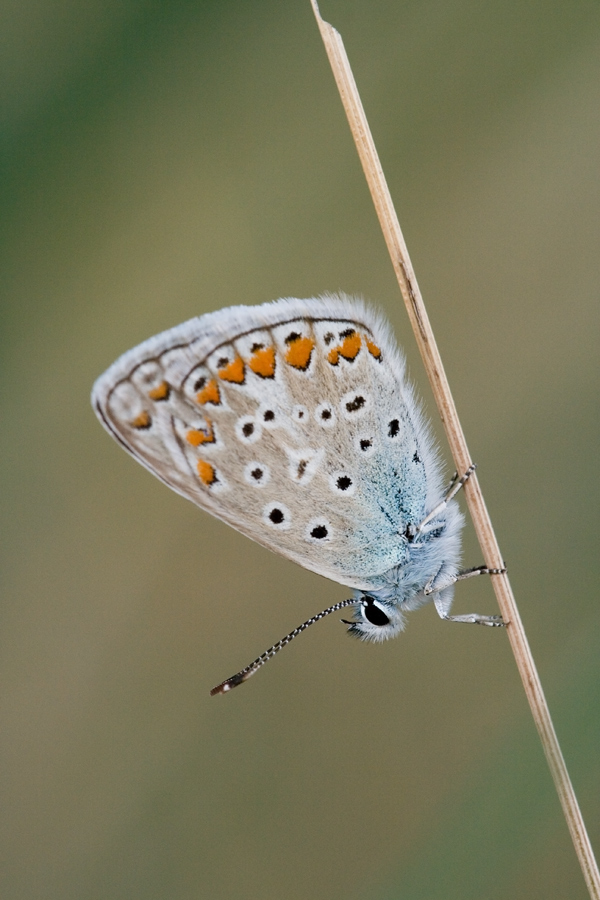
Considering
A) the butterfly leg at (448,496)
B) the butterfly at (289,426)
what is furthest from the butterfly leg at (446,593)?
the butterfly leg at (448,496)

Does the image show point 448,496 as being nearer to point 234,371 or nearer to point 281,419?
point 281,419

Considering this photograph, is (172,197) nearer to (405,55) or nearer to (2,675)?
(405,55)

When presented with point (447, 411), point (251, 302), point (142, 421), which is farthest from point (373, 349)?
point (251, 302)

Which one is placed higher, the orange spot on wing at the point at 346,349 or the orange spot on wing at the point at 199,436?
the orange spot on wing at the point at 346,349

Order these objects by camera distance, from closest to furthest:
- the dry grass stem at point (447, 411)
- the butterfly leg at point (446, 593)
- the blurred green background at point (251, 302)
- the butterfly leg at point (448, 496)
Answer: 1. the dry grass stem at point (447, 411)
2. the butterfly leg at point (448, 496)
3. the butterfly leg at point (446, 593)
4. the blurred green background at point (251, 302)

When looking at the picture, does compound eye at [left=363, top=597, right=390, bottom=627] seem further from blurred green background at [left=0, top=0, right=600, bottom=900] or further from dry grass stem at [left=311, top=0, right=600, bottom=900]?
blurred green background at [left=0, top=0, right=600, bottom=900]

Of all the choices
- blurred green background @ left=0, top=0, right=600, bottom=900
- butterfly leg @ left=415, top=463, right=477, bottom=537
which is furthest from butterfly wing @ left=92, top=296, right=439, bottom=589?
blurred green background @ left=0, top=0, right=600, bottom=900

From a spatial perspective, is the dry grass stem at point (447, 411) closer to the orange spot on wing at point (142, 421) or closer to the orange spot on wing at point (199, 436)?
the orange spot on wing at point (199, 436)

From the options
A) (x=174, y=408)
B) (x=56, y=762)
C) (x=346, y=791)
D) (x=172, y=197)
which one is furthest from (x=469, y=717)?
(x=172, y=197)
